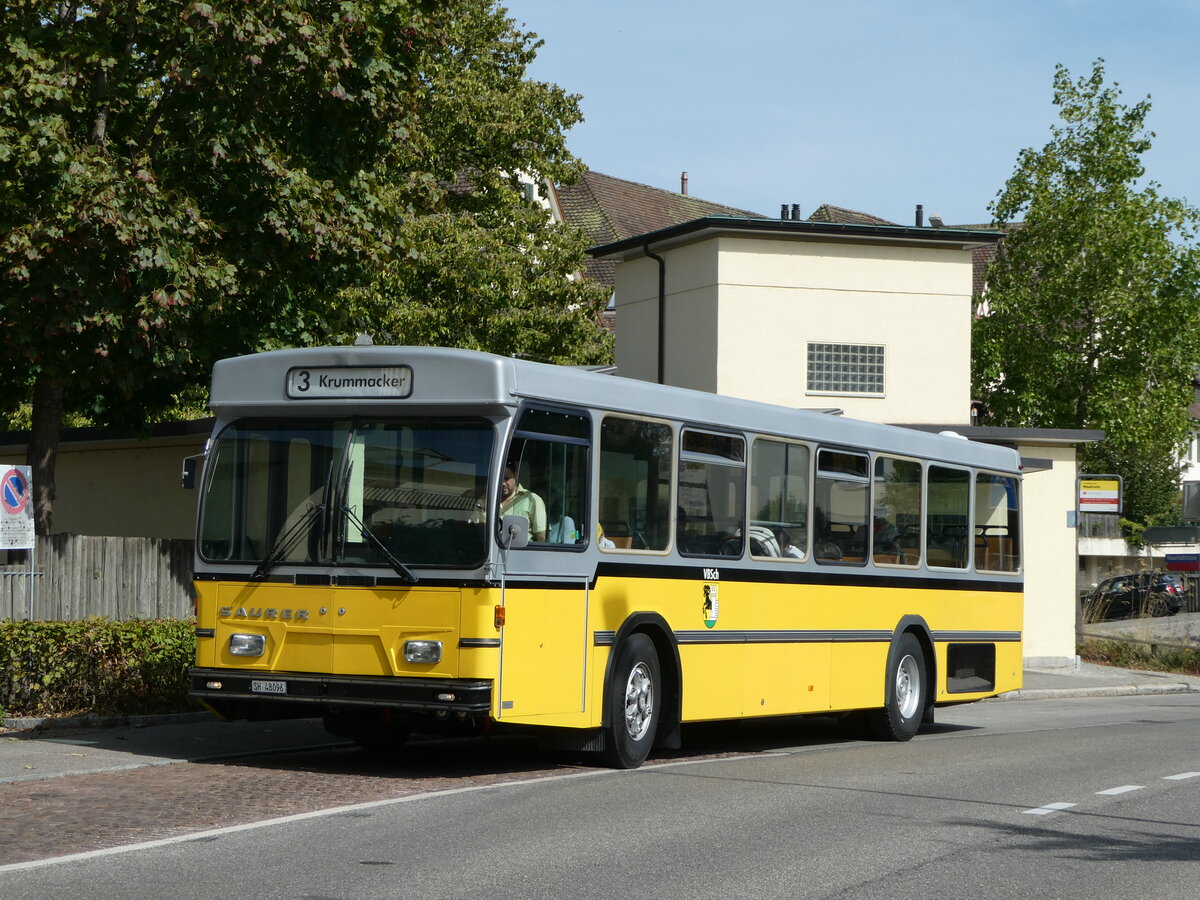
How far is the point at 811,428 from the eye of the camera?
14750 millimetres

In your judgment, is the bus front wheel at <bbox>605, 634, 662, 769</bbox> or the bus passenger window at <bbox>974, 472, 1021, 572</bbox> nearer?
the bus front wheel at <bbox>605, 634, 662, 769</bbox>

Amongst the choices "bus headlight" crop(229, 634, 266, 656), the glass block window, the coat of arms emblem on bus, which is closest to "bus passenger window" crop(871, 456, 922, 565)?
the coat of arms emblem on bus

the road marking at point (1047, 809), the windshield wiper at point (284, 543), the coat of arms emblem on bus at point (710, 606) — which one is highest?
the windshield wiper at point (284, 543)

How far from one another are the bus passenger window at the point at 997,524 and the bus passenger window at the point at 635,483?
613cm

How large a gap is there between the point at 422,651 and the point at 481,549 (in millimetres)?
791

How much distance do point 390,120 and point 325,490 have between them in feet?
28.4

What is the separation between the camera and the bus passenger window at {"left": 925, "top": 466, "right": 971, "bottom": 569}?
16844 mm

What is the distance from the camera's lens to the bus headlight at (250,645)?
11.7 m

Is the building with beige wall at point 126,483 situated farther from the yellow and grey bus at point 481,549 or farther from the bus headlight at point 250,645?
the bus headlight at point 250,645

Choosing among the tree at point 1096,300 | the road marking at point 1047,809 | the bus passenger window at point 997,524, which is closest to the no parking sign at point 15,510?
the bus passenger window at point 997,524

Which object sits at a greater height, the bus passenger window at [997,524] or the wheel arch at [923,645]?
Result: the bus passenger window at [997,524]

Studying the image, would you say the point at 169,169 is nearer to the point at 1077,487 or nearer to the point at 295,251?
the point at 295,251

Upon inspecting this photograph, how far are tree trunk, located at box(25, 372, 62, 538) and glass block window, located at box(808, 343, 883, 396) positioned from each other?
541 inches

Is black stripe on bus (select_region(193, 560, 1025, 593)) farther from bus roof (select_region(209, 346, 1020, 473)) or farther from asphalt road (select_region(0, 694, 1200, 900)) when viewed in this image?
asphalt road (select_region(0, 694, 1200, 900))
